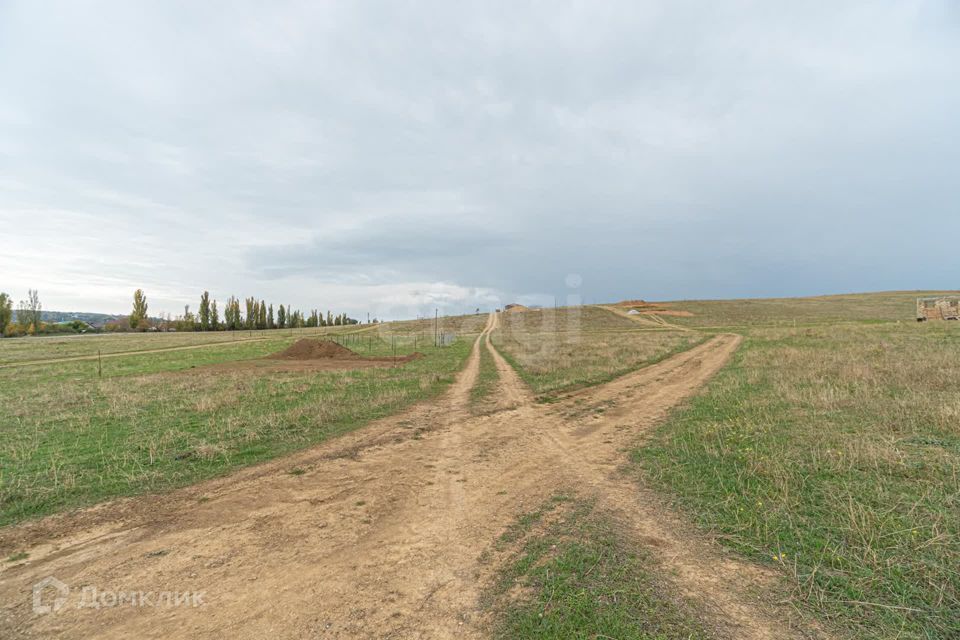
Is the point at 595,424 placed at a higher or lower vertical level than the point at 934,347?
lower

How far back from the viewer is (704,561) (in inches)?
168

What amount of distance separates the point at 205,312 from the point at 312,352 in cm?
9000

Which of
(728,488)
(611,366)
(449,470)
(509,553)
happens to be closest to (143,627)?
(509,553)

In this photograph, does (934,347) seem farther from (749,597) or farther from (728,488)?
(749,597)

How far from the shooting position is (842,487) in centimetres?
571

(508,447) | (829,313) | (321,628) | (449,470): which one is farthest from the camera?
(829,313)

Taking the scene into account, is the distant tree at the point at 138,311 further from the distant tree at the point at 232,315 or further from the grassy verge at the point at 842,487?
the grassy verge at the point at 842,487

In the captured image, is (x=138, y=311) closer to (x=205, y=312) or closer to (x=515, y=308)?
(x=205, y=312)

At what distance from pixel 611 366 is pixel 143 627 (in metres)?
20.6

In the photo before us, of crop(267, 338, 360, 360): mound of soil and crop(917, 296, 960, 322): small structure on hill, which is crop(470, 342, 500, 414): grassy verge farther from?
crop(917, 296, 960, 322): small structure on hill

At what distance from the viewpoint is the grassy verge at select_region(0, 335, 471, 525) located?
706cm

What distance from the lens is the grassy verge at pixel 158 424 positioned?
7059 mm
